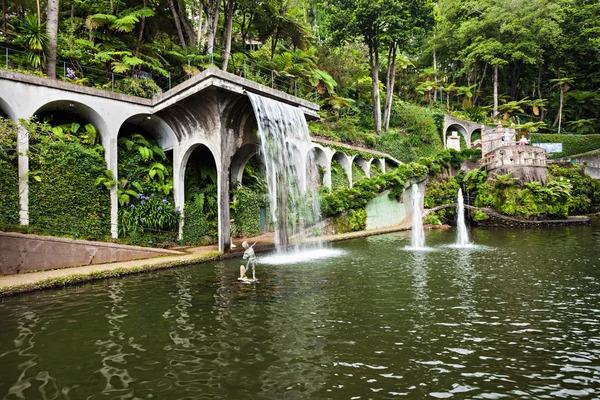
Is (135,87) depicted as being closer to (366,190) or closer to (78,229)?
(78,229)

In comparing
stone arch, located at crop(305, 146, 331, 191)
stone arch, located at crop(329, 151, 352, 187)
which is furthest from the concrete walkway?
stone arch, located at crop(329, 151, 352, 187)

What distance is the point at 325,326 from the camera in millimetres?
6027

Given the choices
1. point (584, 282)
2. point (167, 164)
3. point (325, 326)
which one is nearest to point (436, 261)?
point (584, 282)

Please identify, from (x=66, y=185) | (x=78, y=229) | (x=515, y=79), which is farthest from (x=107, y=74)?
(x=515, y=79)

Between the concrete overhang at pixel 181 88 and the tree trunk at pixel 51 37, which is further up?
the tree trunk at pixel 51 37

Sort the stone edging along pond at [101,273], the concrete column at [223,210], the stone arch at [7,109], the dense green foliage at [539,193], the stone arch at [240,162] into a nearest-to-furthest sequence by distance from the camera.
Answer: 1. the stone edging along pond at [101,273]
2. the stone arch at [7,109]
3. the concrete column at [223,210]
4. the stone arch at [240,162]
5. the dense green foliage at [539,193]

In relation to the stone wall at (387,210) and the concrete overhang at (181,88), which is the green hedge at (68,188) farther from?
the stone wall at (387,210)

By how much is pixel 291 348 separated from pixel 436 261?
8.16m

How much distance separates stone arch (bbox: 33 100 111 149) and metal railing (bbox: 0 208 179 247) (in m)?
3.24

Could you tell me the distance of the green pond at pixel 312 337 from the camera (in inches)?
162

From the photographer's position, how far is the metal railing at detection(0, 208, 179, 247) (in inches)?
448

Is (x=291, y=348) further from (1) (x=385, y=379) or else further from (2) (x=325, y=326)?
(1) (x=385, y=379)

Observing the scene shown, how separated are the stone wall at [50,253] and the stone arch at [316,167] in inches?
496

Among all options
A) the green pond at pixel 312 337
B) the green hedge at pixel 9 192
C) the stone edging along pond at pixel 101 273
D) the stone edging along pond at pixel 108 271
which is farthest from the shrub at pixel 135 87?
the green pond at pixel 312 337
